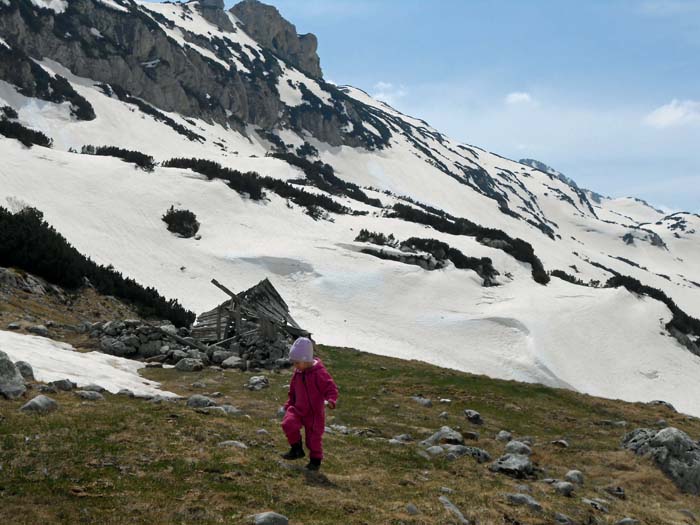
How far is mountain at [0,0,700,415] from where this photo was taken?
32469mm

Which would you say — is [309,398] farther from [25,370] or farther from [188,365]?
[188,365]

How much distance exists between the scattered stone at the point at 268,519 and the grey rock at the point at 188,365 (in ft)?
35.8

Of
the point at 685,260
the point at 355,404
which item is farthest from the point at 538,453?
the point at 685,260

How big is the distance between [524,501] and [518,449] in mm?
4060

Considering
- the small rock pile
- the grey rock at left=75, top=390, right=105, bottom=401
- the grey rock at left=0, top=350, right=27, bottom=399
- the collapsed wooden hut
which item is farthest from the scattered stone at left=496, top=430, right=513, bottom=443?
the grey rock at left=0, top=350, right=27, bottom=399

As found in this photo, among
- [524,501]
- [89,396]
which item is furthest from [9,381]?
[524,501]

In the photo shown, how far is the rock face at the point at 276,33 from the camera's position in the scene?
497ft

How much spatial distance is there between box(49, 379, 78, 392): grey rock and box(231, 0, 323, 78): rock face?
146535 mm

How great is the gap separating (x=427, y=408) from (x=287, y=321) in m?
9.91

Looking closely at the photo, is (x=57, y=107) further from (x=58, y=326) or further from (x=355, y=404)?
(x=355, y=404)

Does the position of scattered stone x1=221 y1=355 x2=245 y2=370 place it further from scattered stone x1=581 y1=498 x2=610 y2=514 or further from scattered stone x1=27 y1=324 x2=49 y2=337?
scattered stone x1=581 y1=498 x2=610 y2=514

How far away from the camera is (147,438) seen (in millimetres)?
7652

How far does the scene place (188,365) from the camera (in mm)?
15922

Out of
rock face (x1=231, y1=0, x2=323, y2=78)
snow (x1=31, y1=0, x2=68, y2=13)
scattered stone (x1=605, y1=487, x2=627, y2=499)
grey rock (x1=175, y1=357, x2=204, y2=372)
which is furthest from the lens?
rock face (x1=231, y1=0, x2=323, y2=78)
